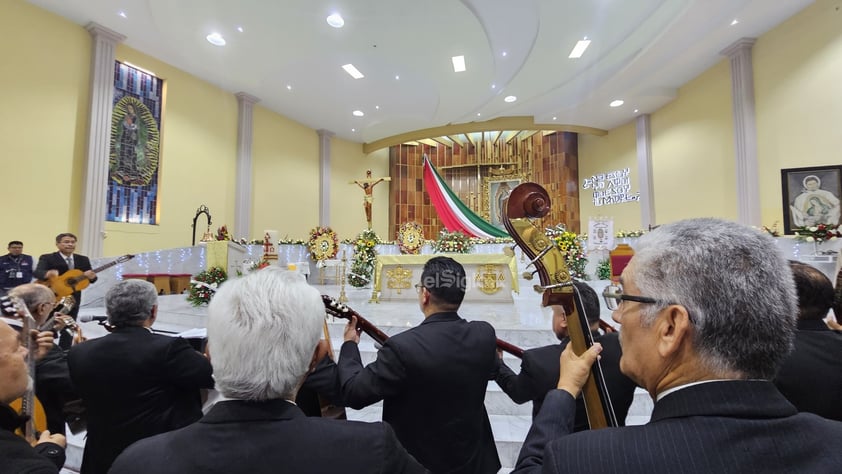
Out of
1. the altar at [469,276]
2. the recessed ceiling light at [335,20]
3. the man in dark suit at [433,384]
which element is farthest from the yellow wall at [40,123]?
the man in dark suit at [433,384]

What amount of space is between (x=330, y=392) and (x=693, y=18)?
9.36m

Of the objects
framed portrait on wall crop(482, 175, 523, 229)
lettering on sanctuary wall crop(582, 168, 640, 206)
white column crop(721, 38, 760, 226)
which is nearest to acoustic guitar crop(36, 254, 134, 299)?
framed portrait on wall crop(482, 175, 523, 229)

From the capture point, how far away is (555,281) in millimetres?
1150

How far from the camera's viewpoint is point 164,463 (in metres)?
0.67

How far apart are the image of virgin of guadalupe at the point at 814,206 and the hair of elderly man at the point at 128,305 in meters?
8.81

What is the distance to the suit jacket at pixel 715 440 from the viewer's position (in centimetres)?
51

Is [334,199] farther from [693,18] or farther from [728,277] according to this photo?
[728,277]

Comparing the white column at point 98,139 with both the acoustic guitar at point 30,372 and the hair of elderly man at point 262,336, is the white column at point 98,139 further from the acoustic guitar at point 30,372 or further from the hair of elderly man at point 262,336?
the hair of elderly man at point 262,336

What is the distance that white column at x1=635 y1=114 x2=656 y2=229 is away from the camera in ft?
35.6

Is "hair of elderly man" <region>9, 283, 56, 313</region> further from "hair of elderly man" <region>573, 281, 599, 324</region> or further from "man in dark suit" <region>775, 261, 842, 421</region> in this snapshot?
"man in dark suit" <region>775, 261, 842, 421</region>

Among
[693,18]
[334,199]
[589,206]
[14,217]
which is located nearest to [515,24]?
[693,18]

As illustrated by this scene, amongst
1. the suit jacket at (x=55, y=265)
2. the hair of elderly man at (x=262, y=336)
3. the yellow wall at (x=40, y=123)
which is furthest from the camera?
the yellow wall at (x=40, y=123)

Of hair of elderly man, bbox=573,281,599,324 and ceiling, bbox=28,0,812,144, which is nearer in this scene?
hair of elderly man, bbox=573,281,599,324

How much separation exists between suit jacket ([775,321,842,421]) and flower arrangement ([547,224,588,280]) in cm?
533
